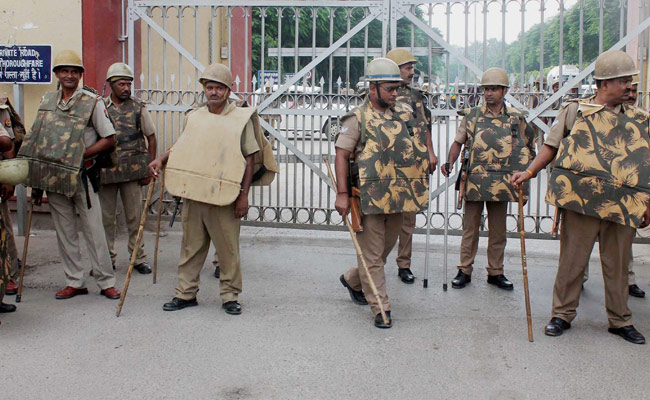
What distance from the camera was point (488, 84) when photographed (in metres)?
6.30

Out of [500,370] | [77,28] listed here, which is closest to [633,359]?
[500,370]

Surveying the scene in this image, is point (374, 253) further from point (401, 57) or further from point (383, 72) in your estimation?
point (401, 57)

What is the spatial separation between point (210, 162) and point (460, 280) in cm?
259

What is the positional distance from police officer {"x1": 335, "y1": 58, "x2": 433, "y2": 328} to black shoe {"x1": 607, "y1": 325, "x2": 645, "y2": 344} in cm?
164

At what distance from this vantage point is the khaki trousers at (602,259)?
5109 mm

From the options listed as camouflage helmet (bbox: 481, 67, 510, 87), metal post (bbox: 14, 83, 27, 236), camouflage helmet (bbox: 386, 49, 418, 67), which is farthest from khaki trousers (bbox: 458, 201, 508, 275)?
metal post (bbox: 14, 83, 27, 236)

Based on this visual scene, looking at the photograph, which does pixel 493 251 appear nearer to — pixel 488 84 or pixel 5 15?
pixel 488 84

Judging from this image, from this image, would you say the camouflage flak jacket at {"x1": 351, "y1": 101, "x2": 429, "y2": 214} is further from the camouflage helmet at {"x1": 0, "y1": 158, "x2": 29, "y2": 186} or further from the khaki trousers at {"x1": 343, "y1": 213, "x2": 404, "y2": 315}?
the camouflage helmet at {"x1": 0, "y1": 158, "x2": 29, "y2": 186}

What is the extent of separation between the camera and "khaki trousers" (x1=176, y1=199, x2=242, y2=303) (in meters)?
5.61

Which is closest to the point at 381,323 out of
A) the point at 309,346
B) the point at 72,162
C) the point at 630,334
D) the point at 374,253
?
the point at 374,253

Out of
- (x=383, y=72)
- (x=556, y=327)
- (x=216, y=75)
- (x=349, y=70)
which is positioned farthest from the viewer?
(x=349, y=70)

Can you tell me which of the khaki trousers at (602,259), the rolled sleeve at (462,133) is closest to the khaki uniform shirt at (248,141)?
the rolled sleeve at (462,133)

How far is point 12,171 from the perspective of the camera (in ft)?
17.0

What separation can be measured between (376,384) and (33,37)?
6.25 metres
